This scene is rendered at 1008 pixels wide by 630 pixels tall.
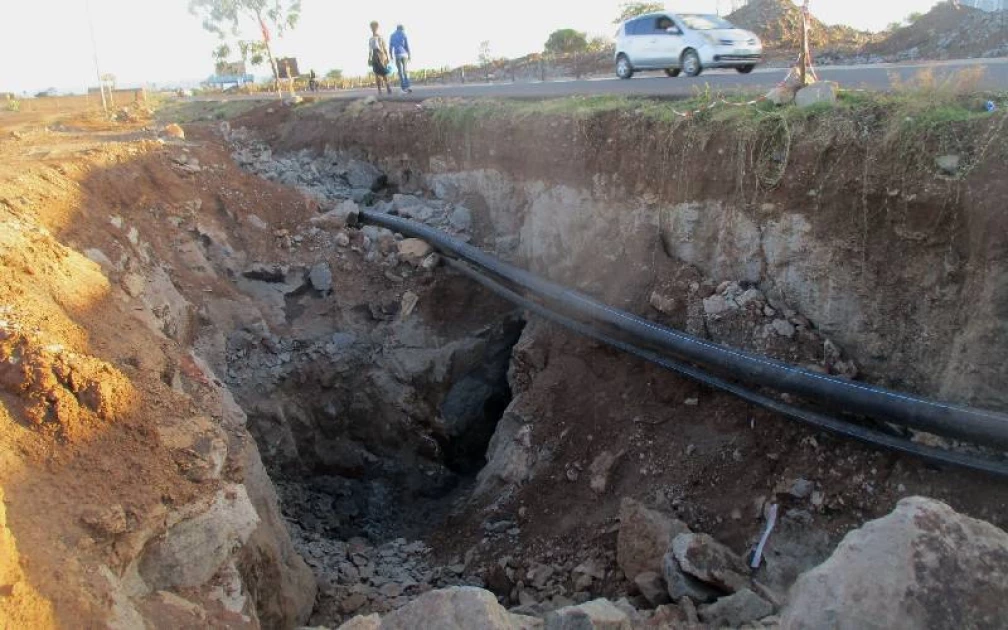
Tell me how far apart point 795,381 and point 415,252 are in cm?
551

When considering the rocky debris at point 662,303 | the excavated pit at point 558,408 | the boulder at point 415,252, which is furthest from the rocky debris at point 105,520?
the boulder at point 415,252

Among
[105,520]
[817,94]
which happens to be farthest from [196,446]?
[817,94]

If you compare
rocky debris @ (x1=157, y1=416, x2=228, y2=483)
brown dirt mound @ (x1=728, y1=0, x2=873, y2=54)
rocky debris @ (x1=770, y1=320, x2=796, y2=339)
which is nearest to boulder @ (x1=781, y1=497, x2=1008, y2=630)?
rocky debris @ (x1=770, y1=320, x2=796, y2=339)

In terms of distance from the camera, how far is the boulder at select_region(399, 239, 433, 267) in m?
9.49

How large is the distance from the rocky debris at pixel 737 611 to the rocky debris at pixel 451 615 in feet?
4.00

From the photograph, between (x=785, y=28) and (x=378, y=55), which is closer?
(x=378, y=55)

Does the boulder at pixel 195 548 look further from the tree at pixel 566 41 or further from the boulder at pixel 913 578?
the tree at pixel 566 41

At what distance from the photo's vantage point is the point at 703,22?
13.9 meters

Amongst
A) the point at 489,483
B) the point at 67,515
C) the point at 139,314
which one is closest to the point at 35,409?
the point at 67,515

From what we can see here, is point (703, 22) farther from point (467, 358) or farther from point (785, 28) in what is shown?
point (785, 28)

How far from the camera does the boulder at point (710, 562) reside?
4.75 m

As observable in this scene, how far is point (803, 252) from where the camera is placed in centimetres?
619

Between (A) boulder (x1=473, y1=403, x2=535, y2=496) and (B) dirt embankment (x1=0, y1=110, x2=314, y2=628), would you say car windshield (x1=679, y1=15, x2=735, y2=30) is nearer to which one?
(A) boulder (x1=473, y1=403, x2=535, y2=496)

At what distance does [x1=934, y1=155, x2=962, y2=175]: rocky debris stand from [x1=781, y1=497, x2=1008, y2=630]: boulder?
2.95 m
